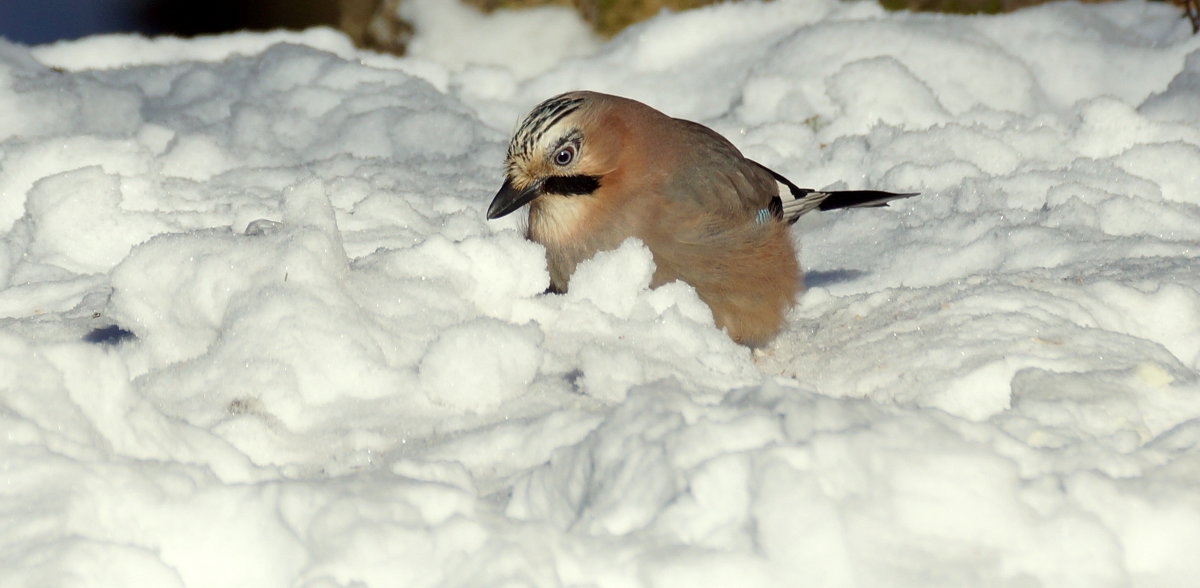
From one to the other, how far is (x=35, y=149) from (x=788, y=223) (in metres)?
2.57

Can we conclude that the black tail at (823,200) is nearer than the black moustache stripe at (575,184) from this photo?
No

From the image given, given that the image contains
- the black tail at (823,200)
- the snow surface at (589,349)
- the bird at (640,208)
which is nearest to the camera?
the snow surface at (589,349)

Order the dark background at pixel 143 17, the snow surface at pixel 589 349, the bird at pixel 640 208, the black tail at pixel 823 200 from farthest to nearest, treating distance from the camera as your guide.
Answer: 1. the dark background at pixel 143 17
2. the black tail at pixel 823 200
3. the bird at pixel 640 208
4. the snow surface at pixel 589 349

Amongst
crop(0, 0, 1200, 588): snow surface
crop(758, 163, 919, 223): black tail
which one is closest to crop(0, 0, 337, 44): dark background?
crop(0, 0, 1200, 588): snow surface

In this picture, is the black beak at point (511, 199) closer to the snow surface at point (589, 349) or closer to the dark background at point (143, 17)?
the snow surface at point (589, 349)

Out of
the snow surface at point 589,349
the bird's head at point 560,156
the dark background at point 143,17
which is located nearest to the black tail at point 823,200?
the snow surface at point 589,349

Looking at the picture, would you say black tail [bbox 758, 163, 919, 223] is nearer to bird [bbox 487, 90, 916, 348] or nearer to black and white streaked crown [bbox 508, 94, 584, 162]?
bird [bbox 487, 90, 916, 348]

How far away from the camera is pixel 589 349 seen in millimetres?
2379

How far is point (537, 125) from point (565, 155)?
110 millimetres

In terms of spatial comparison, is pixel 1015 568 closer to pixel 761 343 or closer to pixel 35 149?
pixel 761 343

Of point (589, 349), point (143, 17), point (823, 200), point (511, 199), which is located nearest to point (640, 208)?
point (511, 199)

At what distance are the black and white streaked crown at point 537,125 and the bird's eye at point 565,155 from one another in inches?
2.6

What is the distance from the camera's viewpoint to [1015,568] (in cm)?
162

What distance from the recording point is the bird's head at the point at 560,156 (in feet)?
9.63
